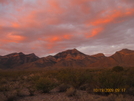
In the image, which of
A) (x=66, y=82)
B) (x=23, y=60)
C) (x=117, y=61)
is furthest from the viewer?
(x=23, y=60)

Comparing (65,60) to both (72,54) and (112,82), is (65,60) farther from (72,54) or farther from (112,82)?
(112,82)

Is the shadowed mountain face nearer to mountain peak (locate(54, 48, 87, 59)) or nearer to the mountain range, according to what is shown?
the mountain range

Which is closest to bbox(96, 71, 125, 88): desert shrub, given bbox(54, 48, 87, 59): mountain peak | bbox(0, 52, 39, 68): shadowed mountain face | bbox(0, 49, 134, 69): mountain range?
bbox(0, 49, 134, 69): mountain range

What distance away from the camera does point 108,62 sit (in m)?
114

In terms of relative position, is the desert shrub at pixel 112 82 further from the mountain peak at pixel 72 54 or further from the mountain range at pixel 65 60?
the mountain peak at pixel 72 54

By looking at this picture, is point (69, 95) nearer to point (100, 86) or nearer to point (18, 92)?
point (100, 86)

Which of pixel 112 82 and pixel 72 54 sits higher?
pixel 72 54

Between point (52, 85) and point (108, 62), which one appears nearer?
point (52, 85)

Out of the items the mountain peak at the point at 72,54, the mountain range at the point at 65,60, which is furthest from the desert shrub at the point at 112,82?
the mountain peak at the point at 72,54

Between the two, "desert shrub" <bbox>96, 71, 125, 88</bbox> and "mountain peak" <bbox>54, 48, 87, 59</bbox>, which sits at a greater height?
"mountain peak" <bbox>54, 48, 87, 59</bbox>

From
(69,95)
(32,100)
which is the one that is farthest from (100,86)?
(32,100)

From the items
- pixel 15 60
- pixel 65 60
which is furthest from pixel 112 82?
pixel 15 60

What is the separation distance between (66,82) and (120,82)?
6511 mm

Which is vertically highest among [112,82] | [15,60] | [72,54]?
[72,54]
